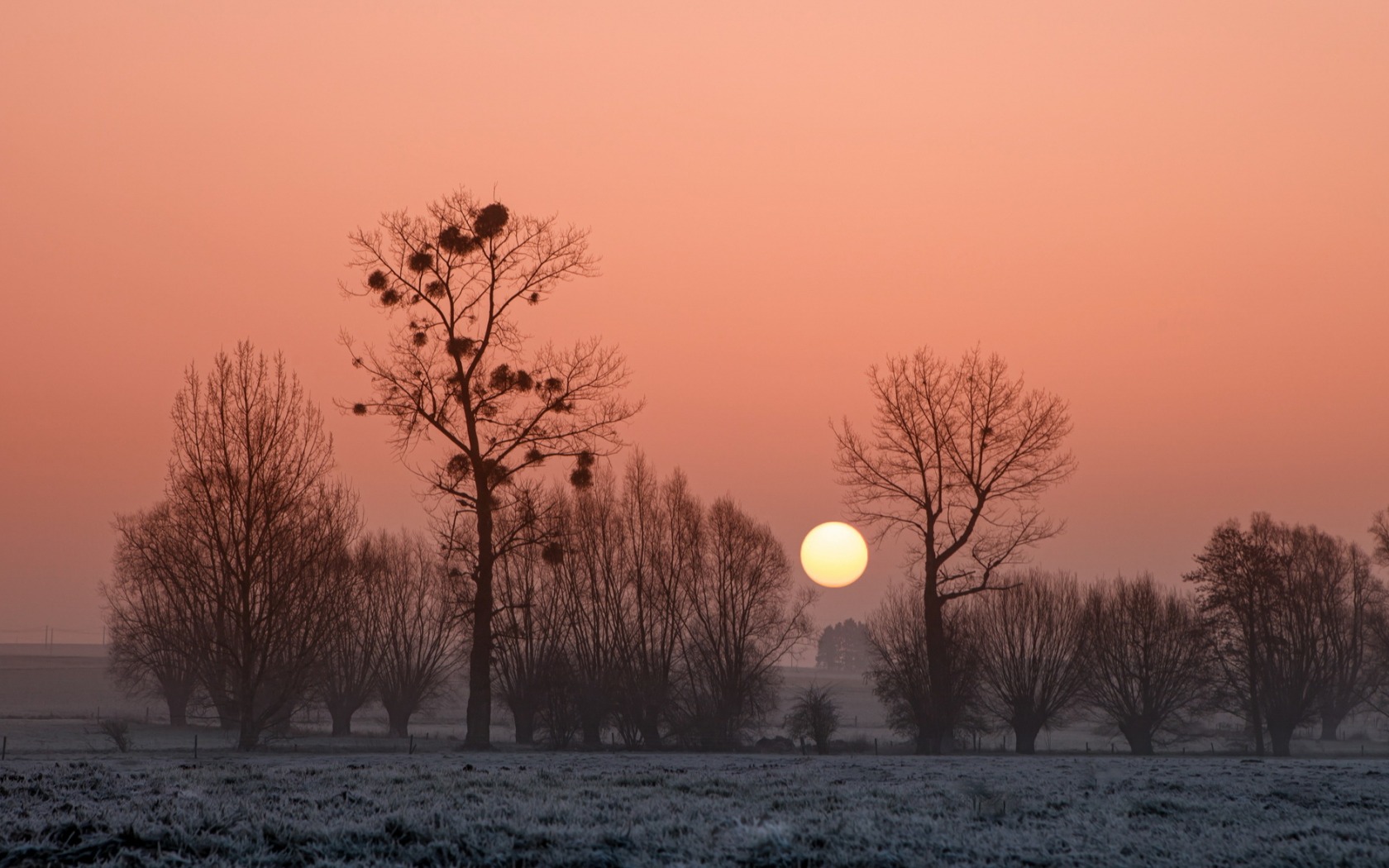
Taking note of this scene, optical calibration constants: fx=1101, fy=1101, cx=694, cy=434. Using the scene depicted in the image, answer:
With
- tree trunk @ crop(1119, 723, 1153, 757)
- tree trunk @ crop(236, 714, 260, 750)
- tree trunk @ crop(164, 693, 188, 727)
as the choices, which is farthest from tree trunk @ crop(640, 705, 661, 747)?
tree trunk @ crop(164, 693, 188, 727)

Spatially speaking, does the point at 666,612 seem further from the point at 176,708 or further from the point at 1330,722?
the point at 1330,722

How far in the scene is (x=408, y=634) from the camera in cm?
7281

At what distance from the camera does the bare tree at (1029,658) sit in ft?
201

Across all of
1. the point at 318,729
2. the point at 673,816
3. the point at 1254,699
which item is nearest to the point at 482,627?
the point at 673,816

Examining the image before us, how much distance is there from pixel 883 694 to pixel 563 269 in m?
34.2

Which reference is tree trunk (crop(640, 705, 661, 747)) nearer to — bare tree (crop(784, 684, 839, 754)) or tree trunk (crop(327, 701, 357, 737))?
bare tree (crop(784, 684, 839, 754))

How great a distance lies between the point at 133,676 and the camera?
7462cm

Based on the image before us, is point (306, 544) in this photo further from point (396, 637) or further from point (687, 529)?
point (396, 637)

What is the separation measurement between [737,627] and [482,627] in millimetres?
31025

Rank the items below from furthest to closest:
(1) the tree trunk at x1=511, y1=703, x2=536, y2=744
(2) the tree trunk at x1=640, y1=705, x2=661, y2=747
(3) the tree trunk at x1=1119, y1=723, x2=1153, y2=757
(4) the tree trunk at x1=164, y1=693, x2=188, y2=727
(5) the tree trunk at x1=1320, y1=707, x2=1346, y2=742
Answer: (5) the tree trunk at x1=1320, y1=707, x2=1346, y2=742 < (4) the tree trunk at x1=164, y1=693, x2=188, y2=727 < (3) the tree trunk at x1=1119, y1=723, x2=1153, y2=757 < (2) the tree trunk at x1=640, y1=705, x2=661, y2=747 < (1) the tree trunk at x1=511, y1=703, x2=536, y2=744

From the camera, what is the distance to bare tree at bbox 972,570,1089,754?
61406 mm

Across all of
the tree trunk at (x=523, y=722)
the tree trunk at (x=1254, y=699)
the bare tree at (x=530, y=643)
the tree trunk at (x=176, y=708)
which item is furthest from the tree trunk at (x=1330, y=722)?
the tree trunk at (x=176, y=708)

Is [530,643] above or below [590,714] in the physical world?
above

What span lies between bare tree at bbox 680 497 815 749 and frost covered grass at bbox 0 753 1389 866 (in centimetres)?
4249
